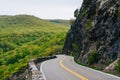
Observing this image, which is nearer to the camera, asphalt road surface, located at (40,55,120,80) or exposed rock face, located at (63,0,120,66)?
asphalt road surface, located at (40,55,120,80)

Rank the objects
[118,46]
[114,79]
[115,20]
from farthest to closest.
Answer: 1. [115,20]
2. [118,46]
3. [114,79]

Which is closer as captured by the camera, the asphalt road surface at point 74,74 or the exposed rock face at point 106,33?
the asphalt road surface at point 74,74

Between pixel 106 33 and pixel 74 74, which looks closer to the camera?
pixel 74 74

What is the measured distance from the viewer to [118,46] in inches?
1246

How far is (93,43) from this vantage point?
4562cm

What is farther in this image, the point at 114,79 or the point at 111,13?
the point at 111,13

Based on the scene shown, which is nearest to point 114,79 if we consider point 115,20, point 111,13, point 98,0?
point 115,20

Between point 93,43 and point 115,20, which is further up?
point 115,20

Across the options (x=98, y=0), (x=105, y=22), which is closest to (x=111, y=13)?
(x=105, y=22)

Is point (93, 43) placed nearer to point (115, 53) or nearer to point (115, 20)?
point (115, 20)

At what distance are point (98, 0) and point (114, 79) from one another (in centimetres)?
3270

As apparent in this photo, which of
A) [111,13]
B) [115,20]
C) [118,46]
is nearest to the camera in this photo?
[118,46]

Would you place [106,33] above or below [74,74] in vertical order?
above

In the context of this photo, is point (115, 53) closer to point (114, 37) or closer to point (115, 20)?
point (114, 37)
